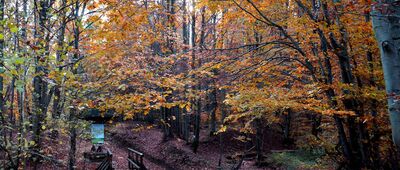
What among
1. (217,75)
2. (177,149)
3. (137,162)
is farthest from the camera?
(177,149)

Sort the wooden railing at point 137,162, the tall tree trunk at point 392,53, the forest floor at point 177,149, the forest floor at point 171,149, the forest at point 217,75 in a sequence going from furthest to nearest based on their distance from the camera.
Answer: the forest floor at point 177,149, the forest floor at point 171,149, the wooden railing at point 137,162, the forest at point 217,75, the tall tree trunk at point 392,53

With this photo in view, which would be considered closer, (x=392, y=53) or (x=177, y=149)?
(x=392, y=53)

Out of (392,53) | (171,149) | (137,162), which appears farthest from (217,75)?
(171,149)

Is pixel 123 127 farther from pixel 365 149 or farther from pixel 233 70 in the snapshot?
pixel 365 149

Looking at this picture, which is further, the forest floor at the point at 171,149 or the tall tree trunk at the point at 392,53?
the forest floor at the point at 171,149

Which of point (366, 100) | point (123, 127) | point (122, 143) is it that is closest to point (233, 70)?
point (366, 100)

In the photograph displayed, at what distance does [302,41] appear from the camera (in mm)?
7109

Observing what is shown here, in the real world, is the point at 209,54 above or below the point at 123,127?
above

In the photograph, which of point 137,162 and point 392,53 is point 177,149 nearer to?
point 137,162

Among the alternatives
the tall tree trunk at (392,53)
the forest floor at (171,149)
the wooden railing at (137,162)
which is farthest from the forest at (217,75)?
the forest floor at (171,149)

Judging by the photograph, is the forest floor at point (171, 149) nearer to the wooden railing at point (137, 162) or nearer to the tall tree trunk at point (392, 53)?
the wooden railing at point (137, 162)

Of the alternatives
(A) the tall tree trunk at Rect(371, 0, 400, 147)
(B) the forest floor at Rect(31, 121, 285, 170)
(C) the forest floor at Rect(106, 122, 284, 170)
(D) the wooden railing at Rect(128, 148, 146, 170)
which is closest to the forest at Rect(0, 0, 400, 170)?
(A) the tall tree trunk at Rect(371, 0, 400, 147)

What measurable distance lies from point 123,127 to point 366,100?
20.0m

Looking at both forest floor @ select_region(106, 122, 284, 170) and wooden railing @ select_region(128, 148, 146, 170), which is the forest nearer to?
wooden railing @ select_region(128, 148, 146, 170)
